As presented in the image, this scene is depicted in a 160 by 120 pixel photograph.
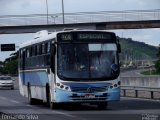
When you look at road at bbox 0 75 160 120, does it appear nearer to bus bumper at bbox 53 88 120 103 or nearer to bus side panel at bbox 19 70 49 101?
bus bumper at bbox 53 88 120 103

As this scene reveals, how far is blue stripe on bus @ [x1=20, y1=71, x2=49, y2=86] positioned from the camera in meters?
25.3

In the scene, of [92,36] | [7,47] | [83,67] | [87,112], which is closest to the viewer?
[87,112]

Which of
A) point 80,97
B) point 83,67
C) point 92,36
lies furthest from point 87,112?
point 92,36

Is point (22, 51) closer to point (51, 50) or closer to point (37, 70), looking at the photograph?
point (37, 70)

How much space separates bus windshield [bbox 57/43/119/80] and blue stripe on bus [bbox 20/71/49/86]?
6.11 feet

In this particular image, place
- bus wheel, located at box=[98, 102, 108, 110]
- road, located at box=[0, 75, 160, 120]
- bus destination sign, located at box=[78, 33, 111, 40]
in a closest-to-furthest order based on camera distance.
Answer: road, located at box=[0, 75, 160, 120] → bus destination sign, located at box=[78, 33, 111, 40] → bus wheel, located at box=[98, 102, 108, 110]

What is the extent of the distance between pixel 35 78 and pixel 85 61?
→ 4701 mm

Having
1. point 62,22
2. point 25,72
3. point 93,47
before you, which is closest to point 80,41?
point 93,47

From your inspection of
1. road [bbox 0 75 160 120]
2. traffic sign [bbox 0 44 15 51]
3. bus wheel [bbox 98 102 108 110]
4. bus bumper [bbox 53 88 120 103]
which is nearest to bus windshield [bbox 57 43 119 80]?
bus bumper [bbox 53 88 120 103]

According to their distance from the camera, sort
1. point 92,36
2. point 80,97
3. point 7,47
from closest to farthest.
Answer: point 80,97 → point 92,36 → point 7,47

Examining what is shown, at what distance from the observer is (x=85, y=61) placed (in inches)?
908

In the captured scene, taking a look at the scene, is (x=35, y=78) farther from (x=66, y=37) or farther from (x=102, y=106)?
(x=66, y=37)

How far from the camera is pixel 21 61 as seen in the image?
30.7 m

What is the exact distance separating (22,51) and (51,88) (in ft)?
23.2
